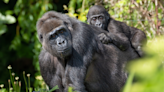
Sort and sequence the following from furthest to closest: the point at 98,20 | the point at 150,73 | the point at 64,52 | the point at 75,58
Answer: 1. the point at 98,20
2. the point at 75,58
3. the point at 64,52
4. the point at 150,73

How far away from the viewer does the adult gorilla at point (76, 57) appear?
91.7 inches

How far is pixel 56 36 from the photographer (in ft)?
7.59

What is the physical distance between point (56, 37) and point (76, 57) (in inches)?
11.3

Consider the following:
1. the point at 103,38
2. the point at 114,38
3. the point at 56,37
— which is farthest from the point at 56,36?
the point at 114,38

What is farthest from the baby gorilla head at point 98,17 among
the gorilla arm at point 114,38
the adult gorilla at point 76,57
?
the adult gorilla at point 76,57

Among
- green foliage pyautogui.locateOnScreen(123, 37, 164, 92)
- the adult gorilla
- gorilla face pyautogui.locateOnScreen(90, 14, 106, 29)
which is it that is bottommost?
the adult gorilla

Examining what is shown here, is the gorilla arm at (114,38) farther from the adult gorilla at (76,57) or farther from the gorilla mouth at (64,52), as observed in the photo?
the gorilla mouth at (64,52)

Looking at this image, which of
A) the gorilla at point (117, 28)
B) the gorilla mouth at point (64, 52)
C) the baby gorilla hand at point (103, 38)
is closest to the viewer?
the gorilla mouth at point (64, 52)

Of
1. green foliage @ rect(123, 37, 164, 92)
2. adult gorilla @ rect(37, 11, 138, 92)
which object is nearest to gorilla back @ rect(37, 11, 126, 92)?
adult gorilla @ rect(37, 11, 138, 92)

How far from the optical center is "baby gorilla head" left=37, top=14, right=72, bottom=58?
7.34 ft

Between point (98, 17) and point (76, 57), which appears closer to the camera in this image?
point (76, 57)

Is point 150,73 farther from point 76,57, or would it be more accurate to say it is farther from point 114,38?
point 114,38

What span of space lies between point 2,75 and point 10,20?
464 centimetres

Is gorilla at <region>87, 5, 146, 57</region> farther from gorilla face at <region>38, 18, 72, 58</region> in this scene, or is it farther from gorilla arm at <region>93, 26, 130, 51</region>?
gorilla face at <region>38, 18, 72, 58</region>
